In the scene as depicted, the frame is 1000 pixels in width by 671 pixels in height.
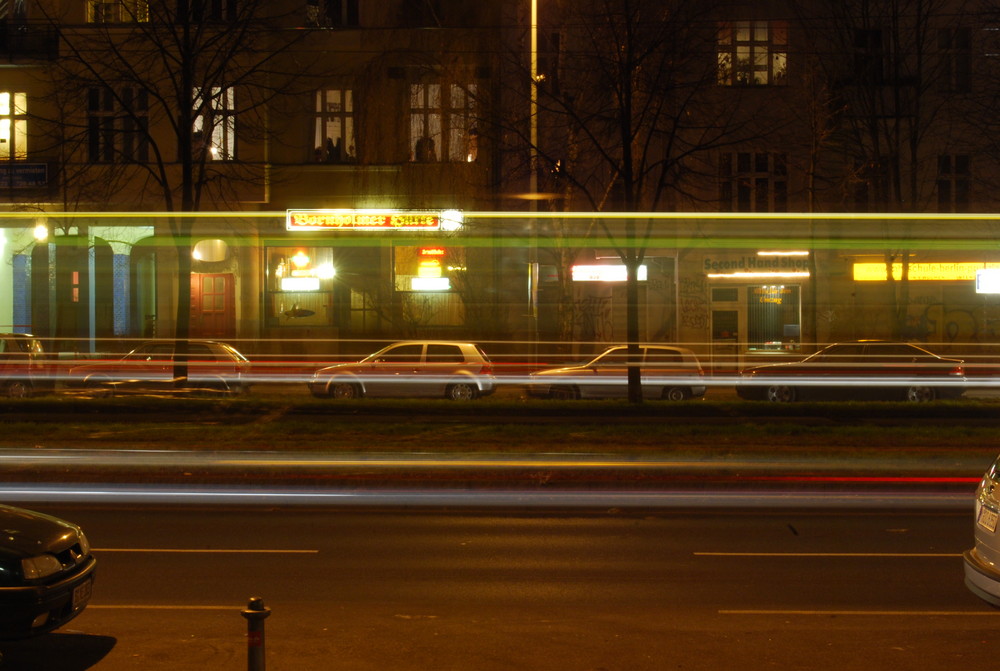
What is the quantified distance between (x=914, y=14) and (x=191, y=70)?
18977 mm

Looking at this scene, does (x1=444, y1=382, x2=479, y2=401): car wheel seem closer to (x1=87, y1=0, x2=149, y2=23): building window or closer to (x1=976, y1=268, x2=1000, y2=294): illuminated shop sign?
(x1=976, y1=268, x2=1000, y2=294): illuminated shop sign

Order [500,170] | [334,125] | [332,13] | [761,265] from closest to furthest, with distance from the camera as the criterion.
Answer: [761,265] → [500,170] → [334,125] → [332,13]

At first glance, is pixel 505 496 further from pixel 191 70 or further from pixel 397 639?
pixel 191 70

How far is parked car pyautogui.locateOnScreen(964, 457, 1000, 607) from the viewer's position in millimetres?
5852

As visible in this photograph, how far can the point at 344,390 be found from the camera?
1955 cm

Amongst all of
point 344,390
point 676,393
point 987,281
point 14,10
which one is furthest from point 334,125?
point 987,281

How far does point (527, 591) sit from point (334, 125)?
2432cm

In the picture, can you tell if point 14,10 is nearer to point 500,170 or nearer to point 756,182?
point 500,170

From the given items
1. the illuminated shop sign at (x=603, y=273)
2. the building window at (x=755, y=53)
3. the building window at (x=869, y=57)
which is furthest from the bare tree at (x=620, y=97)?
the building window at (x=869, y=57)

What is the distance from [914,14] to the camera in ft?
89.3

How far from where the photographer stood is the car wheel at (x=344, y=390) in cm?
1938

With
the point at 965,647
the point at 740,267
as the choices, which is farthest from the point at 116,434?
the point at 965,647

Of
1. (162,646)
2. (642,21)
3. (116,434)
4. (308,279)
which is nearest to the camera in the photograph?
(162,646)

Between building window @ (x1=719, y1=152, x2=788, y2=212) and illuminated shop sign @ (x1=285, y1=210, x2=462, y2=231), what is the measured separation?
9.39m
